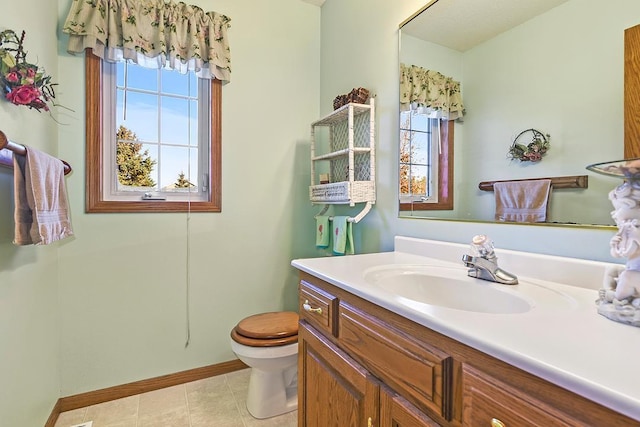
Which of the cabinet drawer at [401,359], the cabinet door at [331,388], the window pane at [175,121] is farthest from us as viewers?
the window pane at [175,121]

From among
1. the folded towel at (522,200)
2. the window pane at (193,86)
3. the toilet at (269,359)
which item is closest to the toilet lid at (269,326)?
the toilet at (269,359)

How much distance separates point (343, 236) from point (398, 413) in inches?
44.6

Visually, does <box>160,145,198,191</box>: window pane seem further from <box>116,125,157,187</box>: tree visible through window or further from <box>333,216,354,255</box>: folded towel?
<box>333,216,354,255</box>: folded towel

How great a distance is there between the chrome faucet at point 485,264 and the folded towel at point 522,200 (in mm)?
197

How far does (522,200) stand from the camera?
106cm

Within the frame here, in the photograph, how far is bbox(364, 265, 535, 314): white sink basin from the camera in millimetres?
869

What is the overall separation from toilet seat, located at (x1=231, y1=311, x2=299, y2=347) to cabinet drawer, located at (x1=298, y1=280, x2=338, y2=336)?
1.39 feet

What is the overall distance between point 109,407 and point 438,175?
2112 mm

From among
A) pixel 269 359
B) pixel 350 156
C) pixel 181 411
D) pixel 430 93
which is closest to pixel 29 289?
pixel 181 411

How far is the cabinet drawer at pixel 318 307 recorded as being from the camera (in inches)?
38.7

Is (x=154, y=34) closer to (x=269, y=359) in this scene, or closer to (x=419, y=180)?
(x=419, y=180)

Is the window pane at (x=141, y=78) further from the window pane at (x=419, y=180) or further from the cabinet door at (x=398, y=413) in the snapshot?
the cabinet door at (x=398, y=413)

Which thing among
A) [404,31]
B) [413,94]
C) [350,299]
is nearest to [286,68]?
[404,31]

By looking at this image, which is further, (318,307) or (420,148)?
(420,148)
